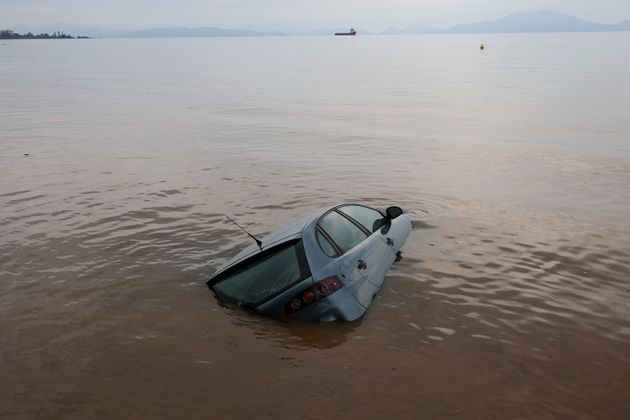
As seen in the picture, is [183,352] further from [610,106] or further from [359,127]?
[610,106]

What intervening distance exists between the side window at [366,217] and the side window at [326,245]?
1.03m

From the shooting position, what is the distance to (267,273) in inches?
291

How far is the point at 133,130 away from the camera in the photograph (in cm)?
2420

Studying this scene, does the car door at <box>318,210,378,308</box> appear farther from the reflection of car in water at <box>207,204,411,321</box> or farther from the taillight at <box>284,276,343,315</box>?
the taillight at <box>284,276,343,315</box>

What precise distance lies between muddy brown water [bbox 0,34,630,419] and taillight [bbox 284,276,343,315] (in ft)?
1.39

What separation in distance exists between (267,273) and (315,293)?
743mm

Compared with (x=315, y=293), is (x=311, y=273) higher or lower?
higher

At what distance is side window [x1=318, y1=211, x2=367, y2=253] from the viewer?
7.82 meters

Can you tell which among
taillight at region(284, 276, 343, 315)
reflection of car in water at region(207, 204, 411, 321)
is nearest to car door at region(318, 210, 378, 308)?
reflection of car in water at region(207, 204, 411, 321)

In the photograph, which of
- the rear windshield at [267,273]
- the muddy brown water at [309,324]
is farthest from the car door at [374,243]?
the rear windshield at [267,273]

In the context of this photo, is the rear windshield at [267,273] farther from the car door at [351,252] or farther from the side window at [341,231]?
the side window at [341,231]

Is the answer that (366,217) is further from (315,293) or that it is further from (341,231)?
(315,293)

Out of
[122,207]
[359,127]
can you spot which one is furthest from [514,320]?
[359,127]

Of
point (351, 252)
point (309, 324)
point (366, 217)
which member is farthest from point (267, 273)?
point (366, 217)
